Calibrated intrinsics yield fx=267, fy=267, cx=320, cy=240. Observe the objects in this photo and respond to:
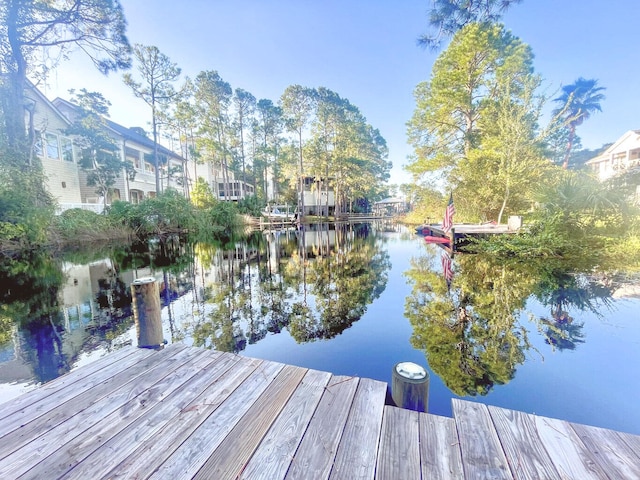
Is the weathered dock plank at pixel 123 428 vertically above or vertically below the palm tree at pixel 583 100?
below

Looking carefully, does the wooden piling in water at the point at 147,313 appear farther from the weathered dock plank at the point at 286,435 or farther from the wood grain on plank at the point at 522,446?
the wood grain on plank at the point at 522,446

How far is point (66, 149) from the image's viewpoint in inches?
591

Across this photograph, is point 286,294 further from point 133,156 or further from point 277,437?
point 133,156

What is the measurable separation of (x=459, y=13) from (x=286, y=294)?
510cm

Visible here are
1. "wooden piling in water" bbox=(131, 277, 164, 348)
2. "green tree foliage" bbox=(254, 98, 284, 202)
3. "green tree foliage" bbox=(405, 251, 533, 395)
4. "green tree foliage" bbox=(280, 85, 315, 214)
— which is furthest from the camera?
"green tree foliage" bbox=(254, 98, 284, 202)

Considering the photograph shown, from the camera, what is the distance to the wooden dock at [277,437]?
1161 mm

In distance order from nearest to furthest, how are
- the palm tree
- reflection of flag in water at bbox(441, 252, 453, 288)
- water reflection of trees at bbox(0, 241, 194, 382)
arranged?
water reflection of trees at bbox(0, 241, 194, 382) → reflection of flag in water at bbox(441, 252, 453, 288) → the palm tree

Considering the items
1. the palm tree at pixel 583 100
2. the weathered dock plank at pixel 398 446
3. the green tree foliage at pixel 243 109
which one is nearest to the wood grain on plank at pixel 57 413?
the weathered dock plank at pixel 398 446

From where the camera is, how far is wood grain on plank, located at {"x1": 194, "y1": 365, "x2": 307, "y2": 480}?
3.81 ft

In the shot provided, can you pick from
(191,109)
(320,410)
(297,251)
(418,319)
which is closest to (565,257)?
(418,319)

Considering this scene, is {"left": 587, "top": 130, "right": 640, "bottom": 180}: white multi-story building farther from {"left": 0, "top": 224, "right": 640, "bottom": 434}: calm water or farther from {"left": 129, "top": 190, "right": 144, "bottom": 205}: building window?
{"left": 129, "top": 190, "right": 144, "bottom": 205}: building window

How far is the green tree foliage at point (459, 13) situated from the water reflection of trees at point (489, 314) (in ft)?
13.2

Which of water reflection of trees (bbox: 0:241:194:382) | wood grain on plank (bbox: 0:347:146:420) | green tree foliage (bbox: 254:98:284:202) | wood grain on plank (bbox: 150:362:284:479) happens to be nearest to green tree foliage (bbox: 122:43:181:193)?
green tree foliage (bbox: 254:98:284:202)

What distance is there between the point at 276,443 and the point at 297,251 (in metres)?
9.01
